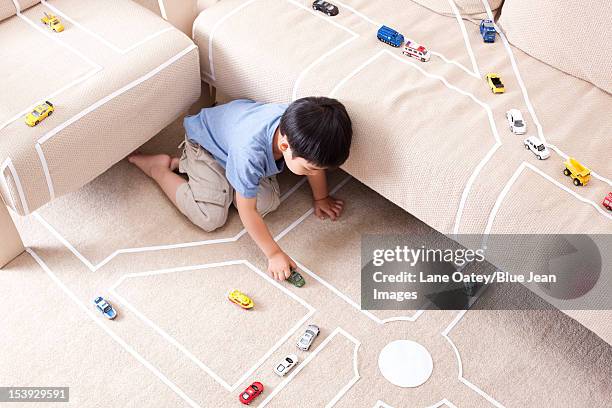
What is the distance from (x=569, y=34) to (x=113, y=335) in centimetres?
126

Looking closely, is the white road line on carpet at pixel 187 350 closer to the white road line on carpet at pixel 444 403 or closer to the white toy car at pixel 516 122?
the white road line on carpet at pixel 444 403

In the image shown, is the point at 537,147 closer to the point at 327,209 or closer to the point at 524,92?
the point at 524,92

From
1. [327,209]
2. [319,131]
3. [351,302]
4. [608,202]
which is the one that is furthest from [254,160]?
[608,202]

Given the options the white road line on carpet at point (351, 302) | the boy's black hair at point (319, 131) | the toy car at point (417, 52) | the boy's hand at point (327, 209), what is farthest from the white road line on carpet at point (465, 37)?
the white road line on carpet at point (351, 302)

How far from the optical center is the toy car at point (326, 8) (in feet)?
5.98

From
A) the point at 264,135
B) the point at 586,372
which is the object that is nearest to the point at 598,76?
the point at 586,372

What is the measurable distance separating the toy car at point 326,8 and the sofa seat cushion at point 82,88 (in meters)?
0.34

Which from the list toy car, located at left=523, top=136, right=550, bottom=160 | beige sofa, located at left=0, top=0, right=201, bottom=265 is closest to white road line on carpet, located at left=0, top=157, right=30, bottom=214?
beige sofa, located at left=0, top=0, right=201, bottom=265

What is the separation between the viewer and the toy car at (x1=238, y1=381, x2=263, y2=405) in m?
1.52

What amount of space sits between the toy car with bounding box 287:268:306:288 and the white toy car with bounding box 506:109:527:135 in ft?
1.95

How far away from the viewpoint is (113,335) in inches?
64.0

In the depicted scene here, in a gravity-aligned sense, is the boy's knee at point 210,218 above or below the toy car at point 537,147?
below

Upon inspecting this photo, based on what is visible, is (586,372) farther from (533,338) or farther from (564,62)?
(564,62)

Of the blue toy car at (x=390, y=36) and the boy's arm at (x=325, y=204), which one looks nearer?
the blue toy car at (x=390, y=36)
